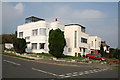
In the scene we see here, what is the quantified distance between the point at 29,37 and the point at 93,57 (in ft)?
57.5

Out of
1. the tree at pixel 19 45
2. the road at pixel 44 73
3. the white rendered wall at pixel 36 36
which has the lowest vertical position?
the road at pixel 44 73

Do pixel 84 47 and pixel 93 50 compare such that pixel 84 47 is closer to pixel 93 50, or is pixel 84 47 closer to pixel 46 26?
pixel 93 50

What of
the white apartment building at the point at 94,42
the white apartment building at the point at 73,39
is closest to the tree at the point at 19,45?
the white apartment building at the point at 73,39

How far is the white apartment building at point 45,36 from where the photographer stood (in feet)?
126

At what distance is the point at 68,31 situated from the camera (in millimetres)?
44719

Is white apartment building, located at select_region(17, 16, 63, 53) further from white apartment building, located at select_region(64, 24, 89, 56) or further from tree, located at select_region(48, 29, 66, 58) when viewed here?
tree, located at select_region(48, 29, 66, 58)

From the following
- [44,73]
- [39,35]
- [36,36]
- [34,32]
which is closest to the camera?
[44,73]

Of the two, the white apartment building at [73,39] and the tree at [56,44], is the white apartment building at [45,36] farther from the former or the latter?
the tree at [56,44]

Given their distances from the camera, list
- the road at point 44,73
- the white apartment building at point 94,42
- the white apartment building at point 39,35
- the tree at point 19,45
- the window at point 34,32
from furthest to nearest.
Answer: the white apartment building at point 94,42, the window at point 34,32, the white apartment building at point 39,35, the tree at point 19,45, the road at point 44,73

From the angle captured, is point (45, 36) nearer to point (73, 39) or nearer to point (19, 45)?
point (19, 45)

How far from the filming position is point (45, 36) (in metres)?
38.4

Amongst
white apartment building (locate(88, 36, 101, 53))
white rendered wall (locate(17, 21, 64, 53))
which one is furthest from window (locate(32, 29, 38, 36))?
white apartment building (locate(88, 36, 101, 53))

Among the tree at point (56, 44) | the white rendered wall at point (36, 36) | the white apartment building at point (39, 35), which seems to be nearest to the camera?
the tree at point (56, 44)

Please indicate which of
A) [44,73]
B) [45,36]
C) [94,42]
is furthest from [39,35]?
[94,42]
